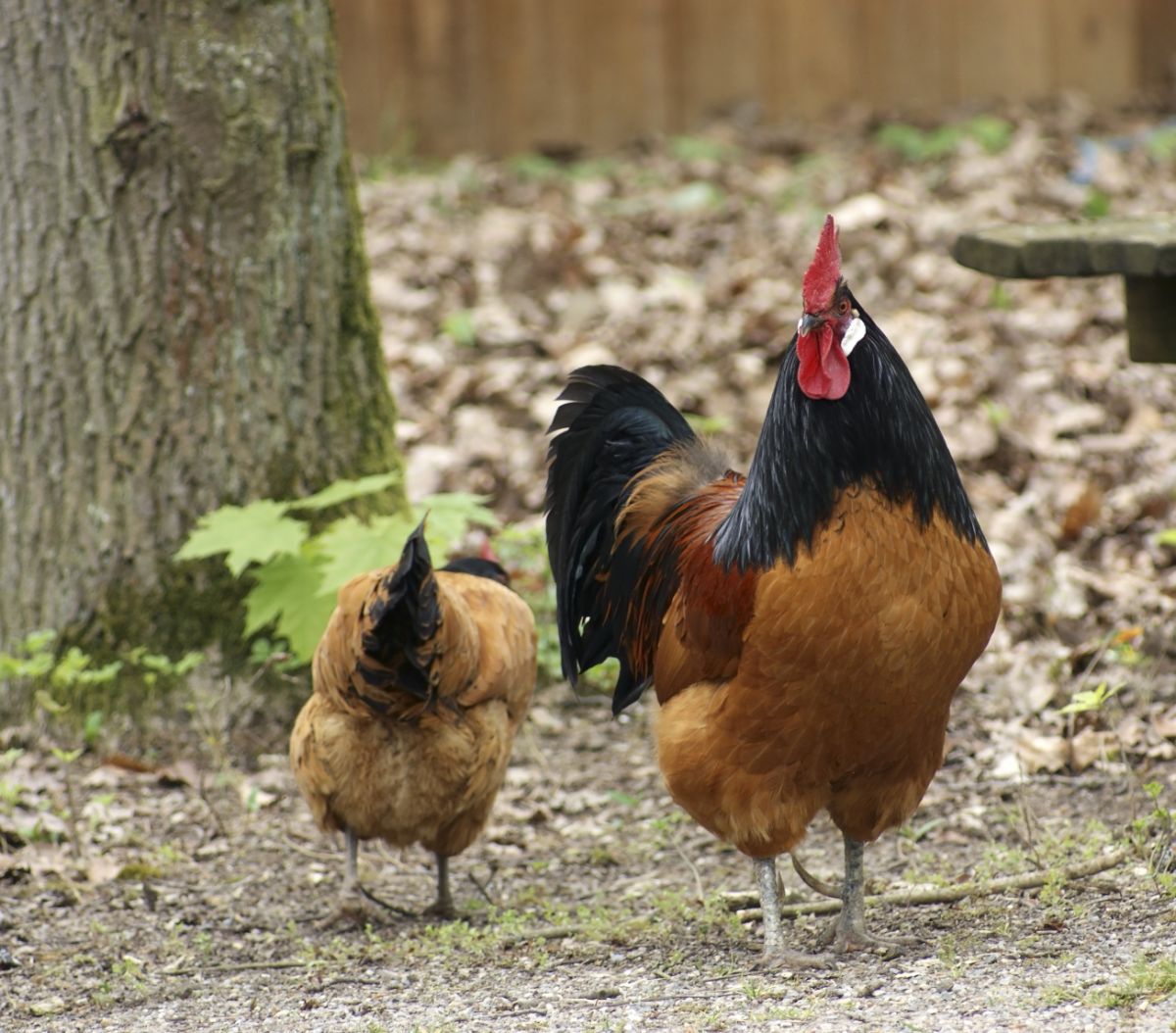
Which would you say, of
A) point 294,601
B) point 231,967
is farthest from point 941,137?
point 231,967

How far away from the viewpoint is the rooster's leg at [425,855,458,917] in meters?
4.78

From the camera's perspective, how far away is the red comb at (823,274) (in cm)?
358

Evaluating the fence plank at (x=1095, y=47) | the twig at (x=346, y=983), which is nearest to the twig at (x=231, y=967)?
the twig at (x=346, y=983)

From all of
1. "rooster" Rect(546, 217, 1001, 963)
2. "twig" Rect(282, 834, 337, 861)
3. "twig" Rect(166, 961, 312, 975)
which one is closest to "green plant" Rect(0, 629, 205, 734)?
"twig" Rect(282, 834, 337, 861)

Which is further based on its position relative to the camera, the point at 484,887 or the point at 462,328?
the point at 462,328

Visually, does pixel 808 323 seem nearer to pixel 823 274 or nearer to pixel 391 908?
pixel 823 274

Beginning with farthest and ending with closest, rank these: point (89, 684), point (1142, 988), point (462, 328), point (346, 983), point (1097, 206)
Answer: point (1097, 206) < point (462, 328) < point (89, 684) < point (346, 983) < point (1142, 988)

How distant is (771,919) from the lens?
3.95 metres

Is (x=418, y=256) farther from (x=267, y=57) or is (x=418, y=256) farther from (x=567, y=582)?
(x=567, y=582)

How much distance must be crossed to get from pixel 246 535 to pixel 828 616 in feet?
8.34

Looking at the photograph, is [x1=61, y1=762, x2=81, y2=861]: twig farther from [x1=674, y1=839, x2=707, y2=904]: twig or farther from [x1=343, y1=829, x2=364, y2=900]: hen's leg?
[x1=674, y1=839, x2=707, y2=904]: twig

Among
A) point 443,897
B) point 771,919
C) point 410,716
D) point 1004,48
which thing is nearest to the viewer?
point 771,919

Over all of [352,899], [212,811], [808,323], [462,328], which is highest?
[808,323]

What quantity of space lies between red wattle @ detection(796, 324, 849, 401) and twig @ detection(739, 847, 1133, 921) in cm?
151
